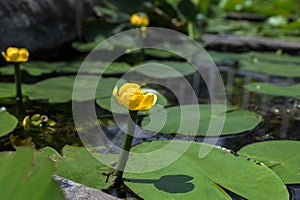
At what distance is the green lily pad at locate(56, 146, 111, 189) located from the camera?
0.77 metres

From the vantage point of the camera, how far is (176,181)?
2.51 ft

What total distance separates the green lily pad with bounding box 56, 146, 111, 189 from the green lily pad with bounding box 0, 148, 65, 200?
10.0 inches

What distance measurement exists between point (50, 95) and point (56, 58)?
747 millimetres

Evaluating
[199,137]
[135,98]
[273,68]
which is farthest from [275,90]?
[135,98]

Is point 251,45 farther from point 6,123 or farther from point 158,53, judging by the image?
point 6,123

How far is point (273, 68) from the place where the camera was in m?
1.94

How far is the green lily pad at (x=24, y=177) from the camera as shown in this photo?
50 cm

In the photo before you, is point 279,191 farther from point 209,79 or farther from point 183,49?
point 183,49

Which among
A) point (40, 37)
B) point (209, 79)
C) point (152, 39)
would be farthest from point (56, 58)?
point (209, 79)

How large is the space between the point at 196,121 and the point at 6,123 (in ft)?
1.71

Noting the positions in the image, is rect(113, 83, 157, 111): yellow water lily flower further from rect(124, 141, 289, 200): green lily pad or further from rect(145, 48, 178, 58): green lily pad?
rect(145, 48, 178, 58): green lily pad

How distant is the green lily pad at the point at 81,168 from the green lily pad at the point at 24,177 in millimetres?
253

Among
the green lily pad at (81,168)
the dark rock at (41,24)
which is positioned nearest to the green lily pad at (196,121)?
the green lily pad at (81,168)

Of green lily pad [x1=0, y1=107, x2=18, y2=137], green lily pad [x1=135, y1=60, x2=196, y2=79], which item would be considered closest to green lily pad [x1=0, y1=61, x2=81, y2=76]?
green lily pad [x1=135, y1=60, x2=196, y2=79]
